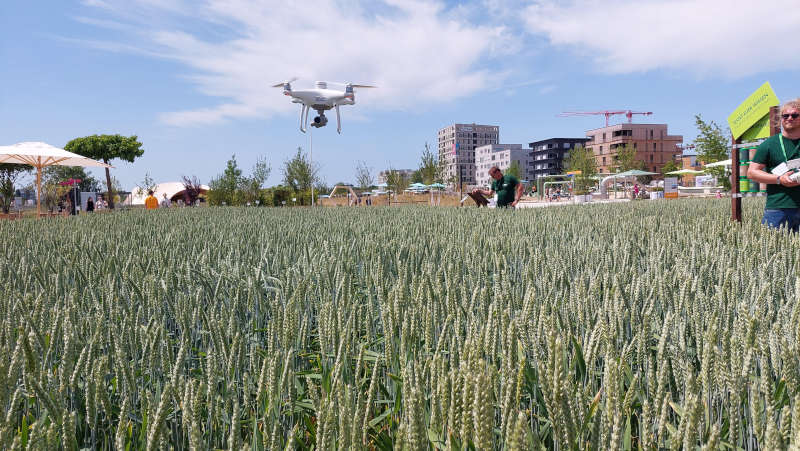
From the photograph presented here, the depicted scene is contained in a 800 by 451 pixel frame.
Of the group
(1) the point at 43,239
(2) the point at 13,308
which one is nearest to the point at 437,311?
(2) the point at 13,308

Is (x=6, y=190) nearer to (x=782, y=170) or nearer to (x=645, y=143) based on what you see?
(x=782, y=170)

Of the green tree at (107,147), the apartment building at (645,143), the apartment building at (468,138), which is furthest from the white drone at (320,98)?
the apartment building at (468,138)

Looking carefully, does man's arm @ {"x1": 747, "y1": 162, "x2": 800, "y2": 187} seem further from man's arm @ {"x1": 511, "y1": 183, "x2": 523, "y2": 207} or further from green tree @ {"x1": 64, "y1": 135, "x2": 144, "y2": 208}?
green tree @ {"x1": 64, "y1": 135, "x2": 144, "y2": 208}

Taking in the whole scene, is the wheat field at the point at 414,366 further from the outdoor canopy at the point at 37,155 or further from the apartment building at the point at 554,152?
the apartment building at the point at 554,152

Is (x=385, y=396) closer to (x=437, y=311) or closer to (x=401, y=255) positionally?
(x=437, y=311)

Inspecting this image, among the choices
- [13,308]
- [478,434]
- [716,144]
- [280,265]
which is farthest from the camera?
[716,144]

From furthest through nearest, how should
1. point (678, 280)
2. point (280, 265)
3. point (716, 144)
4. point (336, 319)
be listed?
point (716, 144) → point (280, 265) → point (678, 280) → point (336, 319)

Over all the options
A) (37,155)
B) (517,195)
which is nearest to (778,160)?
(517,195)

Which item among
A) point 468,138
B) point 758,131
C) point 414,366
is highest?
point 468,138
